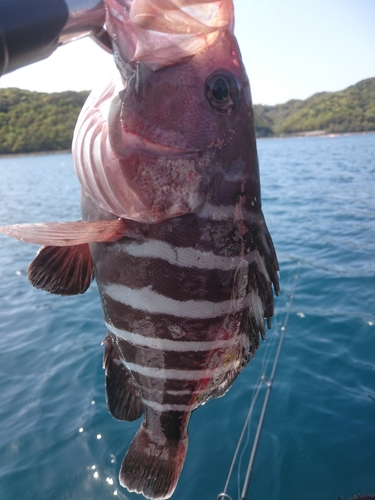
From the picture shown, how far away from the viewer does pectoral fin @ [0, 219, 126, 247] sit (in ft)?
4.34

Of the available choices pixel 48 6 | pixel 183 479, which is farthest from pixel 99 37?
pixel 183 479

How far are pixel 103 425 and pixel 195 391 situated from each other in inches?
171

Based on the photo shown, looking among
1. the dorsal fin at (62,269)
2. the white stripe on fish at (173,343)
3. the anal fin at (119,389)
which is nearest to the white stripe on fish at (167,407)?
the anal fin at (119,389)

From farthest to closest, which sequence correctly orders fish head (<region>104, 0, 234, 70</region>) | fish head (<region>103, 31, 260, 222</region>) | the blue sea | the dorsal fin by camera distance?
the blue sea < the dorsal fin < fish head (<region>103, 31, 260, 222</region>) < fish head (<region>104, 0, 234, 70</region>)

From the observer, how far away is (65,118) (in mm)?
74500

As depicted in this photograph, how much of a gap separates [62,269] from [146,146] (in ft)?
2.31

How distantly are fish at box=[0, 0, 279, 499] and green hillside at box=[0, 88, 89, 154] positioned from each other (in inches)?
2867

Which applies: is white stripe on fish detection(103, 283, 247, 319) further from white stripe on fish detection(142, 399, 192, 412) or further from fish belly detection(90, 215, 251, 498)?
white stripe on fish detection(142, 399, 192, 412)

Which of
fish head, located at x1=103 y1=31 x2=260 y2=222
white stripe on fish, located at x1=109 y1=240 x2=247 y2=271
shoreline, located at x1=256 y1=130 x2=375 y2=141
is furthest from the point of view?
shoreline, located at x1=256 y1=130 x2=375 y2=141

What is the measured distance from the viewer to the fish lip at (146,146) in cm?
136

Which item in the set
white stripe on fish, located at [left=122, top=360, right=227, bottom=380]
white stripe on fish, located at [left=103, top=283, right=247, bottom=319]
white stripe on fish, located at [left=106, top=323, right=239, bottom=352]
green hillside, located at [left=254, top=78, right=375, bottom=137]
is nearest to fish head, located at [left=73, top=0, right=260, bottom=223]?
white stripe on fish, located at [left=103, top=283, right=247, bottom=319]

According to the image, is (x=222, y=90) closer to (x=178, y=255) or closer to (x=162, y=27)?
(x=162, y=27)

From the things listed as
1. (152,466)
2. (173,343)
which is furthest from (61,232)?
(152,466)

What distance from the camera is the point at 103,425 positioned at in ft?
18.0
